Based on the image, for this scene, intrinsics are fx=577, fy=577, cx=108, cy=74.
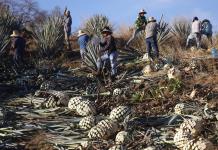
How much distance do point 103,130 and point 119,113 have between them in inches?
32.9

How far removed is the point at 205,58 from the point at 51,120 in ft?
19.1

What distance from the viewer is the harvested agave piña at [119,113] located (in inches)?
395

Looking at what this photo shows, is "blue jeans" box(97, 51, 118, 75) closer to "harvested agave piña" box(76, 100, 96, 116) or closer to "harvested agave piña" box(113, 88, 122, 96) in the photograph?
"harvested agave piña" box(113, 88, 122, 96)

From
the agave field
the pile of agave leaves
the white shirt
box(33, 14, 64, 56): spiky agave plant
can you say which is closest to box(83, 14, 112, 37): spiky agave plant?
box(33, 14, 64, 56): spiky agave plant

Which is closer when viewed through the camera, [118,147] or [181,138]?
[118,147]

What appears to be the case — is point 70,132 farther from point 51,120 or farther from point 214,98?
point 214,98

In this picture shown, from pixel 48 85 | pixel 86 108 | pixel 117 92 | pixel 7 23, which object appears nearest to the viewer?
pixel 86 108

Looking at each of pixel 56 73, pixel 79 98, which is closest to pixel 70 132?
A: pixel 79 98

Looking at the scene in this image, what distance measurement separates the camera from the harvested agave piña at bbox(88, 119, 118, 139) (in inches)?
367

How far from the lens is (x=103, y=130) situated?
9.35 meters

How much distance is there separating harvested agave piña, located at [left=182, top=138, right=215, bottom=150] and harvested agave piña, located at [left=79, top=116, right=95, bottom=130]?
1897mm

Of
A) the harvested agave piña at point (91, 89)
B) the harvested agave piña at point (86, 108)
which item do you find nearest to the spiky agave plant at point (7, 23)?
the harvested agave piña at point (91, 89)

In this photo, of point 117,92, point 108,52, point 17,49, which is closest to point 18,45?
point 17,49

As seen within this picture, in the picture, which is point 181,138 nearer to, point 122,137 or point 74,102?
point 122,137
